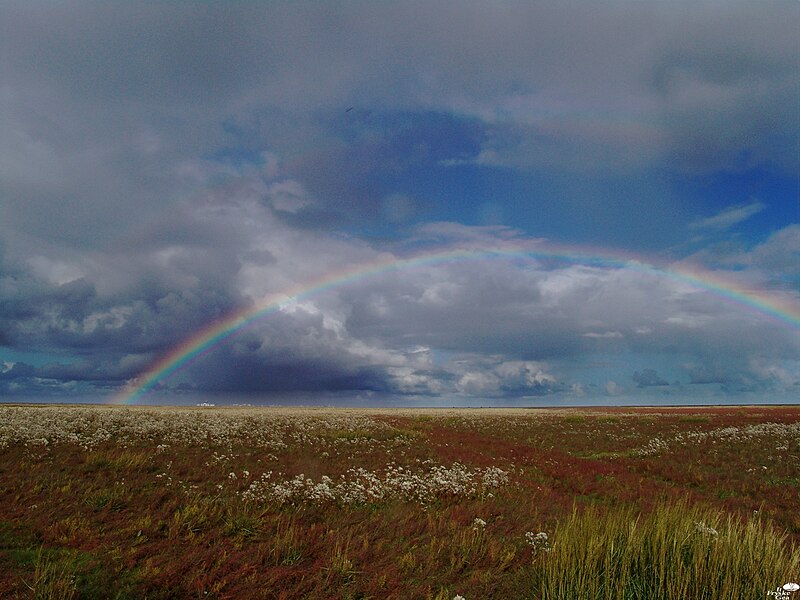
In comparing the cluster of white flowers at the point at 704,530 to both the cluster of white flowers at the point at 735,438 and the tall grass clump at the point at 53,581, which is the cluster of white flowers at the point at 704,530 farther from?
the cluster of white flowers at the point at 735,438

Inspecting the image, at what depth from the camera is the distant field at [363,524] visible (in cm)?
704

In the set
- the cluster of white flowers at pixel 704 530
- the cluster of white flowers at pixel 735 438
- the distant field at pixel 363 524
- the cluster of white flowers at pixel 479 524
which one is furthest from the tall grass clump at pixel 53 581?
the cluster of white flowers at pixel 735 438

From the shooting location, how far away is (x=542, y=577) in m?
7.41

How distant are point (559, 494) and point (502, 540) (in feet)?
22.9

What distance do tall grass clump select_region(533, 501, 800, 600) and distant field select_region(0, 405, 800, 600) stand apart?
36 mm

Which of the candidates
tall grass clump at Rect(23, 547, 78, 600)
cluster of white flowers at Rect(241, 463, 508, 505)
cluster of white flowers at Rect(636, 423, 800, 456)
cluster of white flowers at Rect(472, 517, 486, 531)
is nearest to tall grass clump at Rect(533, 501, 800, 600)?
cluster of white flowers at Rect(472, 517, 486, 531)

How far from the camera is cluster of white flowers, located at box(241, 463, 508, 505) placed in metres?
13.1

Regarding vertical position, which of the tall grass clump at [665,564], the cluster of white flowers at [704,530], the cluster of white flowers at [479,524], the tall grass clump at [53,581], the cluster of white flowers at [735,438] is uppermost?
the cluster of white flowers at [704,530]

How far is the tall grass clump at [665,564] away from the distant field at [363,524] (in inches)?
1.4

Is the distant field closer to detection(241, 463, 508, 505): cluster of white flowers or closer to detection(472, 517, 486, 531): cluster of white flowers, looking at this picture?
detection(241, 463, 508, 505): cluster of white flowers

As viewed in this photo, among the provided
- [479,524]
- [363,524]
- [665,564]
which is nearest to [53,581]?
[363,524]

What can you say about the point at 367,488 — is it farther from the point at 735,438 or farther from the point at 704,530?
the point at 735,438

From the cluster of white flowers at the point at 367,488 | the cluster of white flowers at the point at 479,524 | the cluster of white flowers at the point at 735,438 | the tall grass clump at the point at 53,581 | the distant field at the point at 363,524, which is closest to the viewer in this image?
the distant field at the point at 363,524

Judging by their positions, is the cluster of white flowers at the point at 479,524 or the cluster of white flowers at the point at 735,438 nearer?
the cluster of white flowers at the point at 479,524
